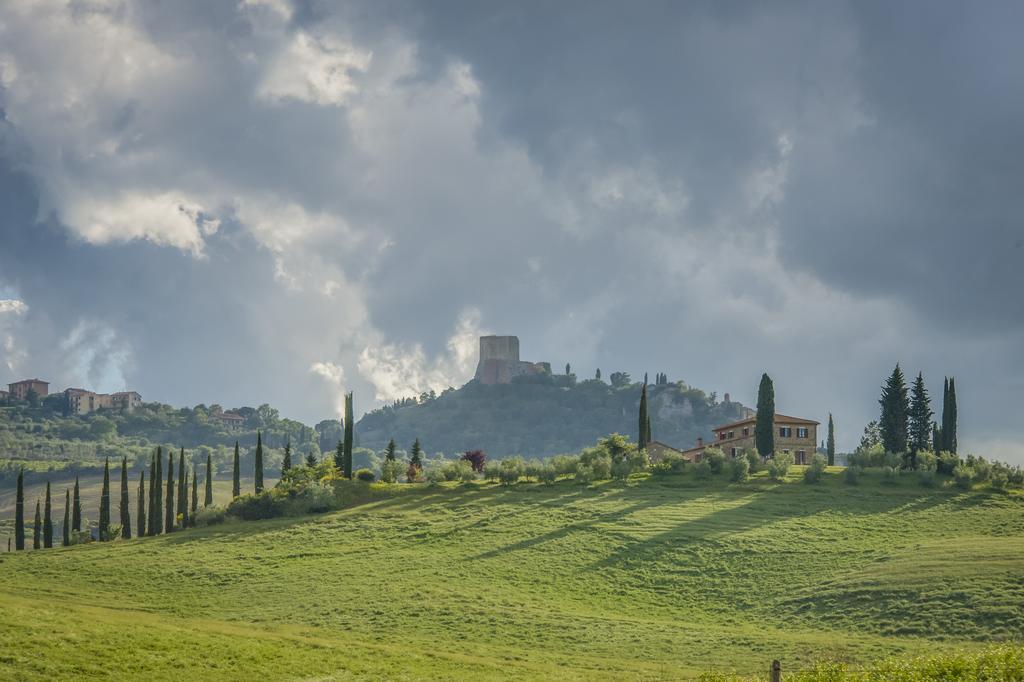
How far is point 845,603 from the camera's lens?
55094 mm

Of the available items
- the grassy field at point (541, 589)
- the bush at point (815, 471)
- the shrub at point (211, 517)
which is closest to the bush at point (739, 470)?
the grassy field at point (541, 589)

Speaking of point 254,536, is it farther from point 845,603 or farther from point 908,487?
point 908,487

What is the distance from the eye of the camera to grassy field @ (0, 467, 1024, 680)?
1706 inches

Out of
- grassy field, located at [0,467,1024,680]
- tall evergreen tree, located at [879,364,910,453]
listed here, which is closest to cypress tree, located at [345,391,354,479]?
grassy field, located at [0,467,1024,680]

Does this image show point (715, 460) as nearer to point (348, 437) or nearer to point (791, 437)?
point (791, 437)

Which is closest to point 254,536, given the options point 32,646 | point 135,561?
point 135,561

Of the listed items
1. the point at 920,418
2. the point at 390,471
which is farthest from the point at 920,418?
the point at 390,471

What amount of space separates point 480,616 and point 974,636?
25.2 m

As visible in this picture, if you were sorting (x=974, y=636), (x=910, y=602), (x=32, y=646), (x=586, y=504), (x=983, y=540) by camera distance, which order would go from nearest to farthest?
(x=32, y=646), (x=974, y=636), (x=910, y=602), (x=983, y=540), (x=586, y=504)

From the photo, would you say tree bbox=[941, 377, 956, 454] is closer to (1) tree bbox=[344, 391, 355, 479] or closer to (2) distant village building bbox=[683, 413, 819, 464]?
(2) distant village building bbox=[683, 413, 819, 464]

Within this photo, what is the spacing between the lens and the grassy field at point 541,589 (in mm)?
43344

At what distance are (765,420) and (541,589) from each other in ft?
170

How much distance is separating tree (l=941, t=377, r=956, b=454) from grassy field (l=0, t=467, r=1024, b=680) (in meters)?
21.6

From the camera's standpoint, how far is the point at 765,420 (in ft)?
343
